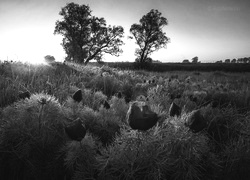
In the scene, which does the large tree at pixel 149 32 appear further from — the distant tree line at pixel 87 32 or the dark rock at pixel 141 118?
the dark rock at pixel 141 118

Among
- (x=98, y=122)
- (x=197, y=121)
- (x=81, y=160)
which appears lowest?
(x=81, y=160)

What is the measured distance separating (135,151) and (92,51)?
27876 millimetres

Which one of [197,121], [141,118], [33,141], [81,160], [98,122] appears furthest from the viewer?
[98,122]

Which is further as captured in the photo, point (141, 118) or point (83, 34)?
point (83, 34)

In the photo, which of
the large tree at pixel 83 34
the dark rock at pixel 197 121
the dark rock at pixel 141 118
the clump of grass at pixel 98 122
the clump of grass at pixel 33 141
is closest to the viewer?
the dark rock at pixel 141 118

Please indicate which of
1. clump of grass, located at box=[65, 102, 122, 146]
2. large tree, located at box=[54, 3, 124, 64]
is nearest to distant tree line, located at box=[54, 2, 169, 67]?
large tree, located at box=[54, 3, 124, 64]

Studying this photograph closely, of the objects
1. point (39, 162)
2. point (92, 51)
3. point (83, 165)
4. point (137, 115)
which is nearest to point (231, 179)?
point (137, 115)

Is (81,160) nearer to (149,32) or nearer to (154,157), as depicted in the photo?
(154,157)

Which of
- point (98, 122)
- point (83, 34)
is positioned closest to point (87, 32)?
point (83, 34)

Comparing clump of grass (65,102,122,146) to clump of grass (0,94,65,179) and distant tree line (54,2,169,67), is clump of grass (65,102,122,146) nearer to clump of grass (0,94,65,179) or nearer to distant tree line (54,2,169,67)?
clump of grass (0,94,65,179)

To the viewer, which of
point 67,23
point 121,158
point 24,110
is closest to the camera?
point 121,158

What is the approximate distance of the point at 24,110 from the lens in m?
1.59

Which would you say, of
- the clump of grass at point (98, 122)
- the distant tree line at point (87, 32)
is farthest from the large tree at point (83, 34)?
the clump of grass at point (98, 122)

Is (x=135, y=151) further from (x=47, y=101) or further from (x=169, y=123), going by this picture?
(x=47, y=101)
